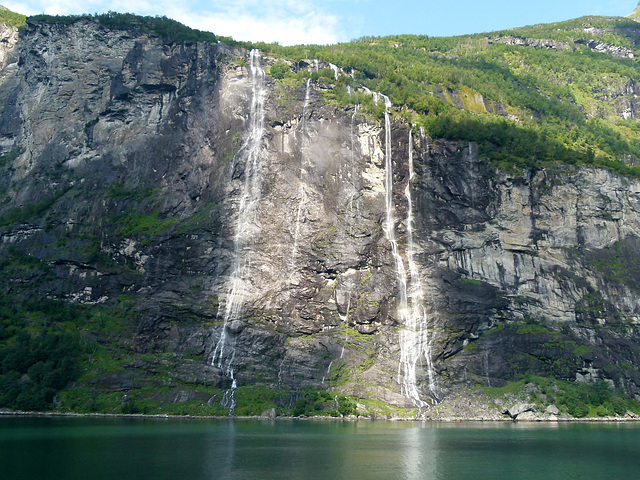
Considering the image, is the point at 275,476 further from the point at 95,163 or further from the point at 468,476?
the point at 95,163

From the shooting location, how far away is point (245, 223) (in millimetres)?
81375

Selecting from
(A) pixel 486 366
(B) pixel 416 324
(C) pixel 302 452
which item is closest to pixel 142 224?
(B) pixel 416 324

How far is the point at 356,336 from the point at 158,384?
2507 cm

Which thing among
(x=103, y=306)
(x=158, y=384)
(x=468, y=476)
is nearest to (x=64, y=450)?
(x=468, y=476)

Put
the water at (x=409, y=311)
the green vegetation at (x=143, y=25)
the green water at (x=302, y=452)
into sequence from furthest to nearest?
the green vegetation at (x=143, y=25) → the water at (x=409, y=311) → the green water at (x=302, y=452)

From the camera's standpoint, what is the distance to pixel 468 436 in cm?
4869

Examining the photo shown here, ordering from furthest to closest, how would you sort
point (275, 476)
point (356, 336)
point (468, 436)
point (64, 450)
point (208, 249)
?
1. point (208, 249)
2. point (356, 336)
3. point (468, 436)
4. point (64, 450)
5. point (275, 476)

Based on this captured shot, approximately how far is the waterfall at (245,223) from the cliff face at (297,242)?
0.26 metres

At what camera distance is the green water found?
3138cm

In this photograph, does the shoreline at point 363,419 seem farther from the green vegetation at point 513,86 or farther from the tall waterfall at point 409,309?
the green vegetation at point 513,86

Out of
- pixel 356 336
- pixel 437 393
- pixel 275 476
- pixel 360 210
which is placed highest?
pixel 360 210

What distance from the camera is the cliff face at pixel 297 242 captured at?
7106cm

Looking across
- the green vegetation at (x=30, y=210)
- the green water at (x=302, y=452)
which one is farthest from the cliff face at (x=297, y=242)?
the green water at (x=302, y=452)

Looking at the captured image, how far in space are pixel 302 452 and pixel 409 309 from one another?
131 feet
